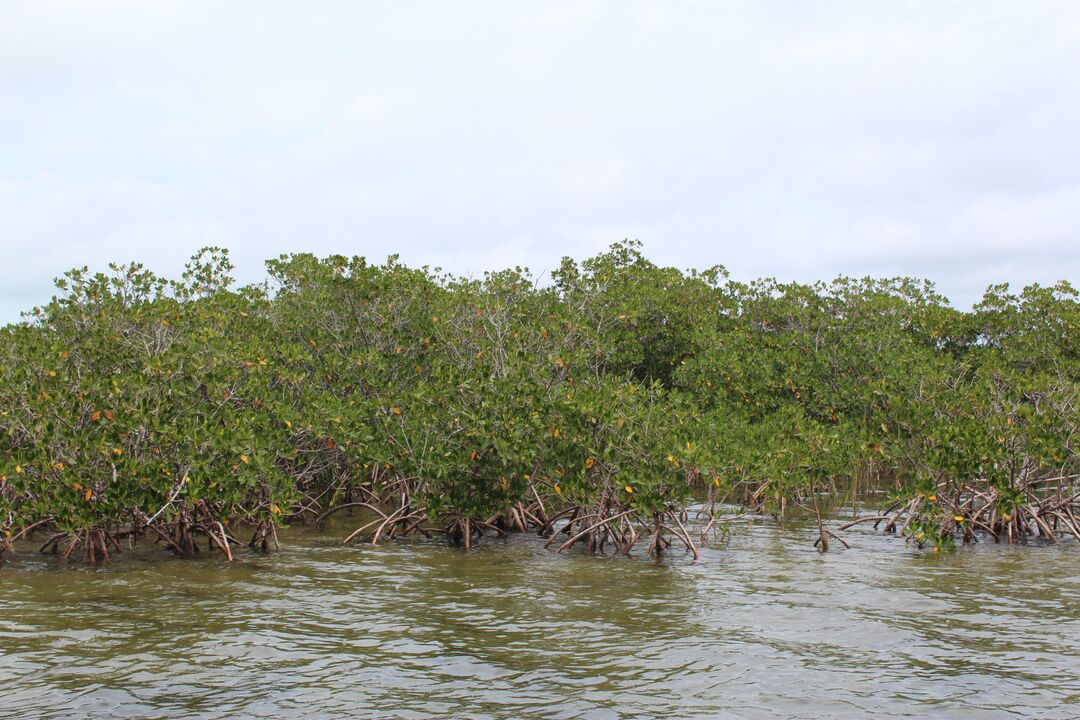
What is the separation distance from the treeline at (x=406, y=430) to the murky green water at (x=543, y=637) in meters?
0.97

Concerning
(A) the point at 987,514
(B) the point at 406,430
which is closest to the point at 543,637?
(B) the point at 406,430

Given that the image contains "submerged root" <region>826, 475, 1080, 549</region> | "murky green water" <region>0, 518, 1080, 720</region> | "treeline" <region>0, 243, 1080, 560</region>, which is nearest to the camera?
"murky green water" <region>0, 518, 1080, 720</region>

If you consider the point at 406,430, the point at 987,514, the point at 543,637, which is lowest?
the point at 543,637

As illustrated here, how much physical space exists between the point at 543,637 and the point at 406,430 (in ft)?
20.1

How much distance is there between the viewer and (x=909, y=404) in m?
16.0

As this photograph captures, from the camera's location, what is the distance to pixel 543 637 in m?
9.76

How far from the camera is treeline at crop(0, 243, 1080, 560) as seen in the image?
12898 millimetres

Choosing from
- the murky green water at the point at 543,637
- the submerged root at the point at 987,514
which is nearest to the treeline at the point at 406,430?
the submerged root at the point at 987,514

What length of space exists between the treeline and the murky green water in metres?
0.97

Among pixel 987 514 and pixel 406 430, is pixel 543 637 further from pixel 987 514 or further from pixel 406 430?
pixel 987 514

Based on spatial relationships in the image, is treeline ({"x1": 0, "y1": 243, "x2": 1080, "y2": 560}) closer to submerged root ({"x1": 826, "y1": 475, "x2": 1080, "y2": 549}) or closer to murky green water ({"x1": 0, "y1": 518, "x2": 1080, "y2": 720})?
submerged root ({"x1": 826, "y1": 475, "x2": 1080, "y2": 549})

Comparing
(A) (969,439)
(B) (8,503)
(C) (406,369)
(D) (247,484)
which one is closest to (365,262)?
(C) (406,369)

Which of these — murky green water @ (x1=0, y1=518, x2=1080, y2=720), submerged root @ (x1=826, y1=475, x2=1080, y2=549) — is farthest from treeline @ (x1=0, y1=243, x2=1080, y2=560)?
murky green water @ (x1=0, y1=518, x2=1080, y2=720)

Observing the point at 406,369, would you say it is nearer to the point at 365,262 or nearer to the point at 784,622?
the point at 365,262
